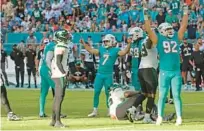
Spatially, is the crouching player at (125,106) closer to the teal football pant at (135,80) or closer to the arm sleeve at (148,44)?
the teal football pant at (135,80)

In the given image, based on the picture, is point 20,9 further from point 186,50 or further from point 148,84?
point 148,84

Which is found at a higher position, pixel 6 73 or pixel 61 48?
pixel 61 48

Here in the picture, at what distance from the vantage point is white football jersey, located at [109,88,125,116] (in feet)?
54.7

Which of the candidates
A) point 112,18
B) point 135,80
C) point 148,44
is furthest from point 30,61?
point 148,44

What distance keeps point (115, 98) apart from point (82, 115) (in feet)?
6.04

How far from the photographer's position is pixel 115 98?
16906 mm

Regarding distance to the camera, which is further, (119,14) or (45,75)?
(119,14)

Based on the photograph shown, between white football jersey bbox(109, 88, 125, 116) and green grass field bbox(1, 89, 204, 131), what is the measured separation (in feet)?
0.90

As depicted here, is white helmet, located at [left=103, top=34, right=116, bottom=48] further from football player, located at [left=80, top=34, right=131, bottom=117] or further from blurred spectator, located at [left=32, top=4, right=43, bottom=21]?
blurred spectator, located at [left=32, top=4, right=43, bottom=21]

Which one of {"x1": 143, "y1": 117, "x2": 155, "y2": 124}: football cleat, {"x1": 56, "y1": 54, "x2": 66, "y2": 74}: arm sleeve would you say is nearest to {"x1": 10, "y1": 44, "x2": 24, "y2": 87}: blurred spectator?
{"x1": 143, "y1": 117, "x2": 155, "y2": 124}: football cleat

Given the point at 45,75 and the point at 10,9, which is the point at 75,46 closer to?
the point at 10,9

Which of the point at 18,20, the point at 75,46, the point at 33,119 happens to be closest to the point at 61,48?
the point at 33,119

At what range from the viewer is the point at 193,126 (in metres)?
15.0

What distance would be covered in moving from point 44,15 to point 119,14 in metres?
4.92
